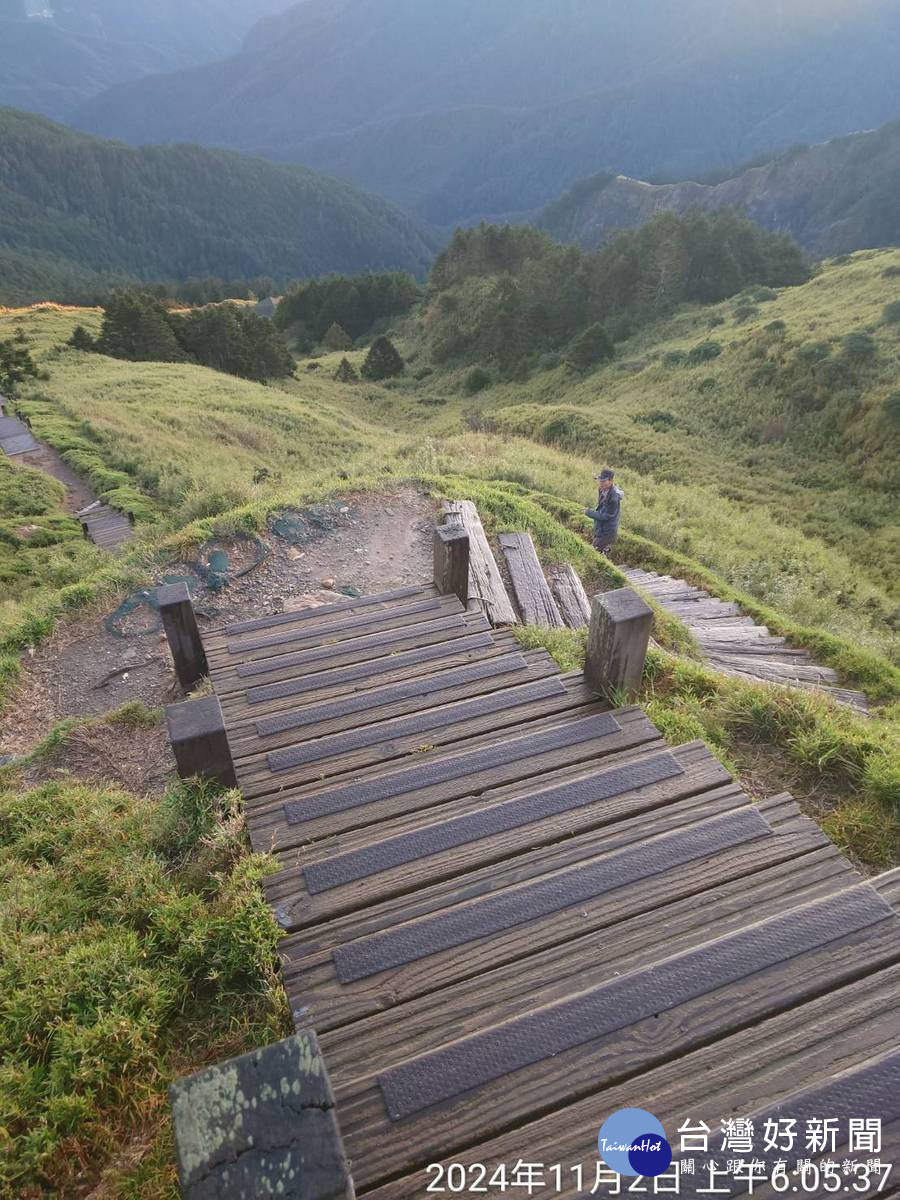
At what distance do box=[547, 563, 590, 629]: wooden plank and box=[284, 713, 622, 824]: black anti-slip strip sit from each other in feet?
8.56

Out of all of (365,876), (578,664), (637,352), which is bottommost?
(637,352)

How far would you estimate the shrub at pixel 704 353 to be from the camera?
28452 mm

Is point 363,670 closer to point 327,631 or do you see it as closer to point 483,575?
point 327,631

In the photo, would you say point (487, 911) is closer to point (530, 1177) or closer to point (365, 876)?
point (365, 876)

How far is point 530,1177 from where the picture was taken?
2061mm

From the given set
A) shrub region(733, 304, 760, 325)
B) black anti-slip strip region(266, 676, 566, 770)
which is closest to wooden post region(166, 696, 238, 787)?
black anti-slip strip region(266, 676, 566, 770)

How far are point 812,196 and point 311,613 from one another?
5631 inches

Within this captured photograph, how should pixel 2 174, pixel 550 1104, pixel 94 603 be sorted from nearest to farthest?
pixel 550 1104 < pixel 94 603 < pixel 2 174

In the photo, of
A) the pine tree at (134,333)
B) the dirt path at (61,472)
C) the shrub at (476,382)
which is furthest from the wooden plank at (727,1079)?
the pine tree at (134,333)

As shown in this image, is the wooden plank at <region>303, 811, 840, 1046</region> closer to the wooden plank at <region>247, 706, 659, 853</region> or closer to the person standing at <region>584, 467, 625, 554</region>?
the wooden plank at <region>247, 706, 659, 853</region>

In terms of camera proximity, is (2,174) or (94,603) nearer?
(94,603)

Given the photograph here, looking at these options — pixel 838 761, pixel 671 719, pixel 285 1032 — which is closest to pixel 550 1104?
pixel 285 1032

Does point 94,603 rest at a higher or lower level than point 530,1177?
lower

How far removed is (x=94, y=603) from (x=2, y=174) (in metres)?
221
